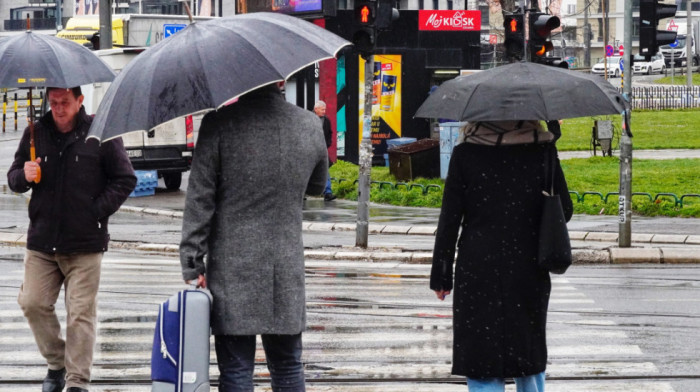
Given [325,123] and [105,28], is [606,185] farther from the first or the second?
[105,28]

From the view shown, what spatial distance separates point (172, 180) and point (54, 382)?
18.7 meters

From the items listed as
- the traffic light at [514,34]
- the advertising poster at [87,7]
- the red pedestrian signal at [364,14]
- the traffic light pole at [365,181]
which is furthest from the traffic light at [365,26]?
the advertising poster at [87,7]

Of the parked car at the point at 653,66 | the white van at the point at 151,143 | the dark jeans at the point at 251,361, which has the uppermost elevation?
the dark jeans at the point at 251,361

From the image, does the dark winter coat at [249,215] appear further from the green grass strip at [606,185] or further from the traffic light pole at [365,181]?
the green grass strip at [606,185]

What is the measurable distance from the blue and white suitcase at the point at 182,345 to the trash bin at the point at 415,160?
1893cm

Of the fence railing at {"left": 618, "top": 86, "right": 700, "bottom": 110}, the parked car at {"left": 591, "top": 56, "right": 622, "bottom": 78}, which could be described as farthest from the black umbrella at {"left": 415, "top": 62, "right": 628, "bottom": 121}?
the parked car at {"left": 591, "top": 56, "right": 622, "bottom": 78}

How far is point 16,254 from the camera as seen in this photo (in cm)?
1566

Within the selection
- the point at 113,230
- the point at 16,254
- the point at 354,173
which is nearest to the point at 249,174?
the point at 16,254

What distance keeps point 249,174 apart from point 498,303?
4.25ft

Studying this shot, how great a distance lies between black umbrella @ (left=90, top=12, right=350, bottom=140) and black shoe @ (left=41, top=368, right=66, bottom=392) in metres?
2.20

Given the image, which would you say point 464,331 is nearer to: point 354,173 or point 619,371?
point 619,371

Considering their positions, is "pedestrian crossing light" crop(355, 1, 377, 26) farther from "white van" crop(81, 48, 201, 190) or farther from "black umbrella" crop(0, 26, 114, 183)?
"white van" crop(81, 48, 201, 190)

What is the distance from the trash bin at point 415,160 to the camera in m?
24.5

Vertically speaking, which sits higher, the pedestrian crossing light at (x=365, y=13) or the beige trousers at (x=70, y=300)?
the pedestrian crossing light at (x=365, y=13)
